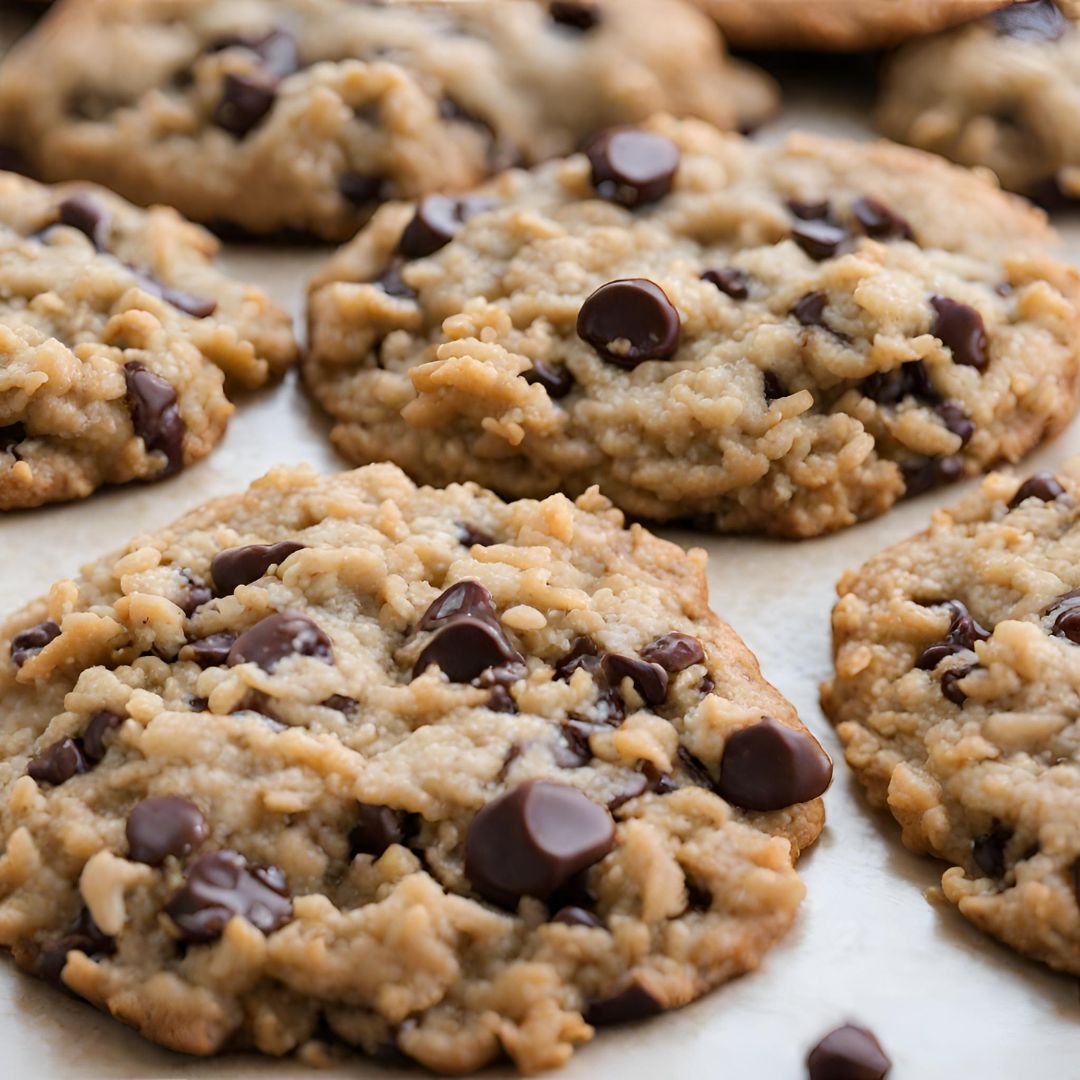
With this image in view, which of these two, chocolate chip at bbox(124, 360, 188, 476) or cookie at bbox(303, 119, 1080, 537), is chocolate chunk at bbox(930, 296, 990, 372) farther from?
chocolate chip at bbox(124, 360, 188, 476)

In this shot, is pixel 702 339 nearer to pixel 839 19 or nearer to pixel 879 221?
pixel 879 221

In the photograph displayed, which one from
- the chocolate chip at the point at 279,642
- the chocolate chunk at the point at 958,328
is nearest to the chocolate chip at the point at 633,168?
the chocolate chunk at the point at 958,328

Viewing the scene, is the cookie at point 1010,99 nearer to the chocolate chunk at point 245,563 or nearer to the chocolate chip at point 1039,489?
the chocolate chip at point 1039,489

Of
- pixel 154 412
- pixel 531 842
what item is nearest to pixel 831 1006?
pixel 531 842

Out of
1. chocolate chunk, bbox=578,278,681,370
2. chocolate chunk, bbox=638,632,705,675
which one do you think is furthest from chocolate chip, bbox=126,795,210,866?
chocolate chunk, bbox=578,278,681,370

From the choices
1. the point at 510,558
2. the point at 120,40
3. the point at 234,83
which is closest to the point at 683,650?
the point at 510,558
